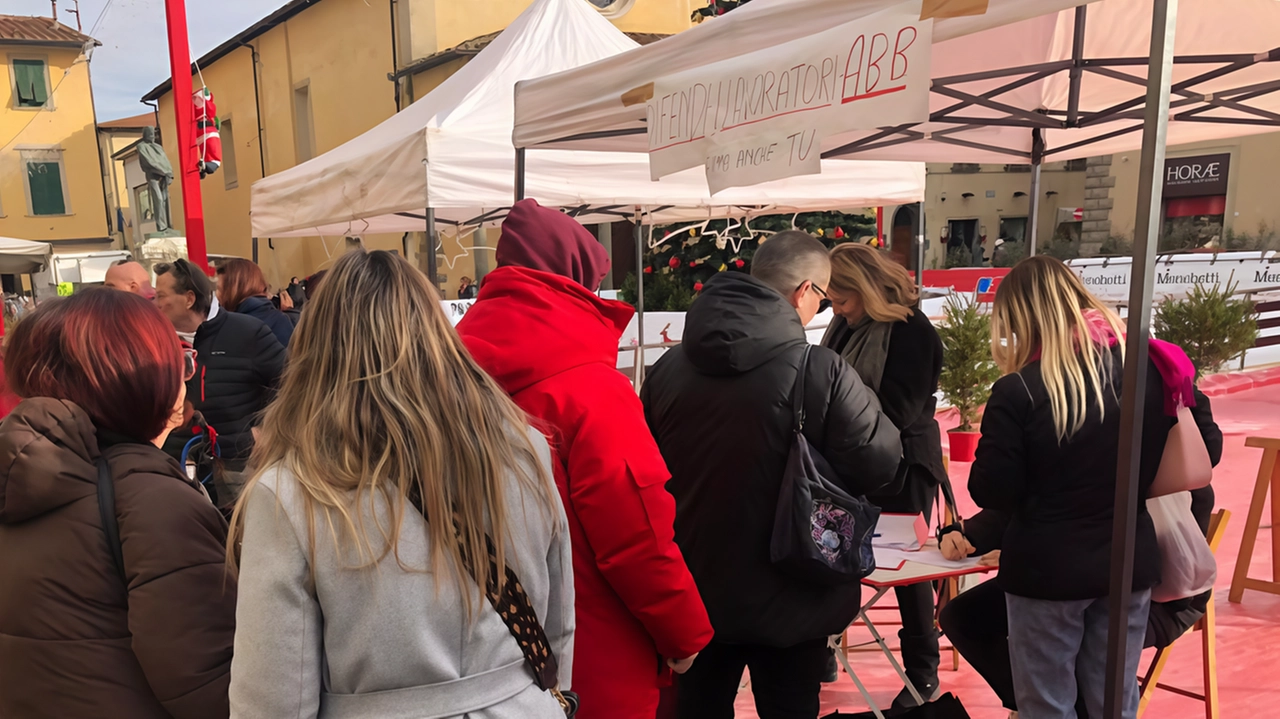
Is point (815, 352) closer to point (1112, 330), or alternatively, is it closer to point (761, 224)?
point (1112, 330)

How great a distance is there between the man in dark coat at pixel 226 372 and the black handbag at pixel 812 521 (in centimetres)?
256

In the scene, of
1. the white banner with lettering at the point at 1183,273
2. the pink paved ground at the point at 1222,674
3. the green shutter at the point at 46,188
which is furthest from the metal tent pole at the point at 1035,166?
the green shutter at the point at 46,188

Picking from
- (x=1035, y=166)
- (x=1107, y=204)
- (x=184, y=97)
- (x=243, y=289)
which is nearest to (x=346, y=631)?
(x=243, y=289)

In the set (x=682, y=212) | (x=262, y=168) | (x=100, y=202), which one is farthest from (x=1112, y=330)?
(x=100, y=202)

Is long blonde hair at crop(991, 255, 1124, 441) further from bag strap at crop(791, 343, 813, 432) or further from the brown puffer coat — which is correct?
the brown puffer coat

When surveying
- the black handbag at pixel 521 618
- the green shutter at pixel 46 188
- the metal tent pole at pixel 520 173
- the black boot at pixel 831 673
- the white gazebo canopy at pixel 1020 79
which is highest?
the green shutter at pixel 46 188

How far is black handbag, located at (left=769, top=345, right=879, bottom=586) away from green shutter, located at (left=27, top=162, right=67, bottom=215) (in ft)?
123

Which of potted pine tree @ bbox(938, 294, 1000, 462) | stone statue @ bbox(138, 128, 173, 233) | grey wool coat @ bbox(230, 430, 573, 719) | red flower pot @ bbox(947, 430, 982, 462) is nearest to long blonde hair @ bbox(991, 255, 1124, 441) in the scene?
grey wool coat @ bbox(230, 430, 573, 719)

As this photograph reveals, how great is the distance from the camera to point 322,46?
21328 millimetres

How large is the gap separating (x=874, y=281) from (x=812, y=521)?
4.20ft

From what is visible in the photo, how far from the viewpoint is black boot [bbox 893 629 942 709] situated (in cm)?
316

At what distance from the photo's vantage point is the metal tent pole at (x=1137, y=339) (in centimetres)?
177

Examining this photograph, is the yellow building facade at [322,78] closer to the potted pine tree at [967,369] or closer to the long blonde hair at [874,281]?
the potted pine tree at [967,369]

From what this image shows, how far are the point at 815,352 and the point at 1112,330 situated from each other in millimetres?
782
